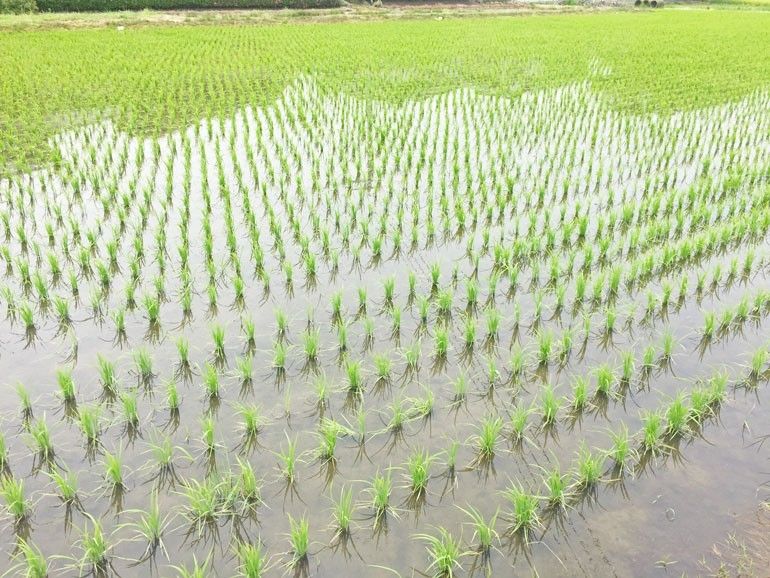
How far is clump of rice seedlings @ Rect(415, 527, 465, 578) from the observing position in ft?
7.80

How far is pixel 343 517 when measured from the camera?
2.54m

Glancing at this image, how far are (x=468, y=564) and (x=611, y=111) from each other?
8.61 meters

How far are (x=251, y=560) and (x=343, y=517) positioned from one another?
44 cm

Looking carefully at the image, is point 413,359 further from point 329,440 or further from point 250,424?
point 250,424

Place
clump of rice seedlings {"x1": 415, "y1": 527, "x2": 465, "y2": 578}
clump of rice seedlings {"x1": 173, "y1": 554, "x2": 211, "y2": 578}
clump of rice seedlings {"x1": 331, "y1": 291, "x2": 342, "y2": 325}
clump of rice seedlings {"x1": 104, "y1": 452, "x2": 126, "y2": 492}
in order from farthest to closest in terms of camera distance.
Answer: clump of rice seedlings {"x1": 331, "y1": 291, "x2": 342, "y2": 325}, clump of rice seedlings {"x1": 104, "y1": 452, "x2": 126, "y2": 492}, clump of rice seedlings {"x1": 415, "y1": 527, "x2": 465, "y2": 578}, clump of rice seedlings {"x1": 173, "y1": 554, "x2": 211, "y2": 578}

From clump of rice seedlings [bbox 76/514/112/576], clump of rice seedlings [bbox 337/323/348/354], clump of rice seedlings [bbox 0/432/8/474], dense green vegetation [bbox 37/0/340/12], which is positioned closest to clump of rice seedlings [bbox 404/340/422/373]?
clump of rice seedlings [bbox 337/323/348/354]

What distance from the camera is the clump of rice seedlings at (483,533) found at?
8.12 feet

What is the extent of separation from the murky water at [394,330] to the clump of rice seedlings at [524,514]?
0.03 metres

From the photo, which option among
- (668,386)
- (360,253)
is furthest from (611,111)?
(668,386)

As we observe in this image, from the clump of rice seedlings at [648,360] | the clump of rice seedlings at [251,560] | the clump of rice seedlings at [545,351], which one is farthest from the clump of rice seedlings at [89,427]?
the clump of rice seedlings at [648,360]

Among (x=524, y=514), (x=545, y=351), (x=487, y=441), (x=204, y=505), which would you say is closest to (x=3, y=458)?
(x=204, y=505)

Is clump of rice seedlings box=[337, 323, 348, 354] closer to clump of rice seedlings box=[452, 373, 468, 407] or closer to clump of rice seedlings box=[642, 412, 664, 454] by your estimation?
clump of rice seedlings box=[452, 373, 468, 407]

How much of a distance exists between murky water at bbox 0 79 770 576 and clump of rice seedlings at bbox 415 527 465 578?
0.27 feet

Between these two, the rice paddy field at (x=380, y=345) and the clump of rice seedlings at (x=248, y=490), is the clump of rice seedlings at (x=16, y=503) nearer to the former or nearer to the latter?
the rice paddy field at (x=380, y=345)
